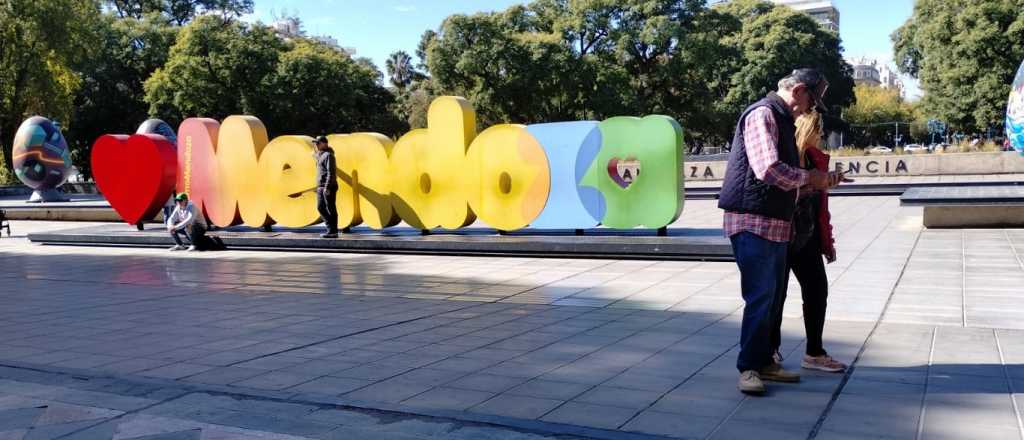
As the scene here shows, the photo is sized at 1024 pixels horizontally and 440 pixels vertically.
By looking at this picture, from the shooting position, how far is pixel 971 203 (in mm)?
13125

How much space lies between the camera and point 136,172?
16.8 metres

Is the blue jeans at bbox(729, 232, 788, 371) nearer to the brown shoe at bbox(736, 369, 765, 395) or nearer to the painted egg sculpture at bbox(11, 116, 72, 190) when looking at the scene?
the brown shoe at bbox(736, 369, 765, 395)

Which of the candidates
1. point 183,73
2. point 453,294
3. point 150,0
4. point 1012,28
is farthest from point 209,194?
point 150,0

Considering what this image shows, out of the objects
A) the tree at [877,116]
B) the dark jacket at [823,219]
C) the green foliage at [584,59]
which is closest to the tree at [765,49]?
the green foliage at [584,59]

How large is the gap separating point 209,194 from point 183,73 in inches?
1087

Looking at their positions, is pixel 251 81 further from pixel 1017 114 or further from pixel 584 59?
pixel 1017 114

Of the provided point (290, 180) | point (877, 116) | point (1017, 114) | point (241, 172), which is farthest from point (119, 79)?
point (877, 116)

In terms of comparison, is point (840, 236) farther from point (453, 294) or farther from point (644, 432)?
point (644, 432)

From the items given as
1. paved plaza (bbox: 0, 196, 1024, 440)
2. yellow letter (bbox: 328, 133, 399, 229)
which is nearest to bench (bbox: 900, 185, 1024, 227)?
paved plaza (bbox: 0, 196, 1024, 440)

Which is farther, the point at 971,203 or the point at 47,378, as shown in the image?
the point at 971,203

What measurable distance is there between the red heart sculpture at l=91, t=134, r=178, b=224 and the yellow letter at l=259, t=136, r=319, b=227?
2983 mm

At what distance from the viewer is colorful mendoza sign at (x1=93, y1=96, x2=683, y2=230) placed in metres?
11.8

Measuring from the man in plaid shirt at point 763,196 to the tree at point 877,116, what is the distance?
221ft

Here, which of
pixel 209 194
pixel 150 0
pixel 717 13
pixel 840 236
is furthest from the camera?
pixel 150 0
